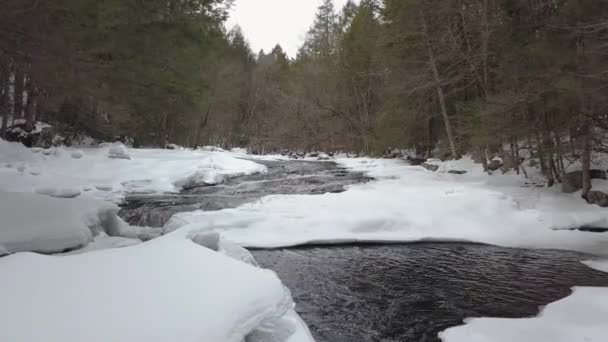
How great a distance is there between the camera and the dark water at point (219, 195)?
9578 mm

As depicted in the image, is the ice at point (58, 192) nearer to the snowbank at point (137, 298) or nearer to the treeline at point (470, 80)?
the snowbank at point (137, 298)

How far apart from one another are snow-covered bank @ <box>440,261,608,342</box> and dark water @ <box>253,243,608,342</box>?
23cm

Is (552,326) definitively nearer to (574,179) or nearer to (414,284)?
(414,284)

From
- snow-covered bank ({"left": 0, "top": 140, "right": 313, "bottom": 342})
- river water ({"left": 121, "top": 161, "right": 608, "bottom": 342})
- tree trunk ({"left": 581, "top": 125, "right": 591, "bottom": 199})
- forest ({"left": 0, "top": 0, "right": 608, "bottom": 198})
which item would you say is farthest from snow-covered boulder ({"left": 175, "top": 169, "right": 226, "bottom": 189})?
tree trunk ({"left": 581, "top": 125, "right": 591, "bottom": 199})

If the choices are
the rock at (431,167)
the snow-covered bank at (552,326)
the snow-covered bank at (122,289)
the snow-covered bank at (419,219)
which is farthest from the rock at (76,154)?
the snow-covered bank at (552,326)

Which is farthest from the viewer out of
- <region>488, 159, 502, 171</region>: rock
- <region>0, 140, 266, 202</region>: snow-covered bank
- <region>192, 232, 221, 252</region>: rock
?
<region>488, 159, 502, 171</region>: rock

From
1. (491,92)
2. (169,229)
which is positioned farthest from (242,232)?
(491,92)

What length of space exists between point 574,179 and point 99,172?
596 inches

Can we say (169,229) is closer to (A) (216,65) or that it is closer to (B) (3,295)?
(B) (3,295)

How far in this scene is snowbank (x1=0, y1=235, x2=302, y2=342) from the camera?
91.4 inches

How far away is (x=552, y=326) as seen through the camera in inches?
147

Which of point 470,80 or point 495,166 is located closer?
point 495,166

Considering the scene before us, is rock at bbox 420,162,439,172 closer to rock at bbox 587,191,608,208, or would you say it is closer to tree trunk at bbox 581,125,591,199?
tree trunk at bbox 581,125,591,199

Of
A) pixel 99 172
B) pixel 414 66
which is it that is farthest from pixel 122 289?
pixel 414 66
